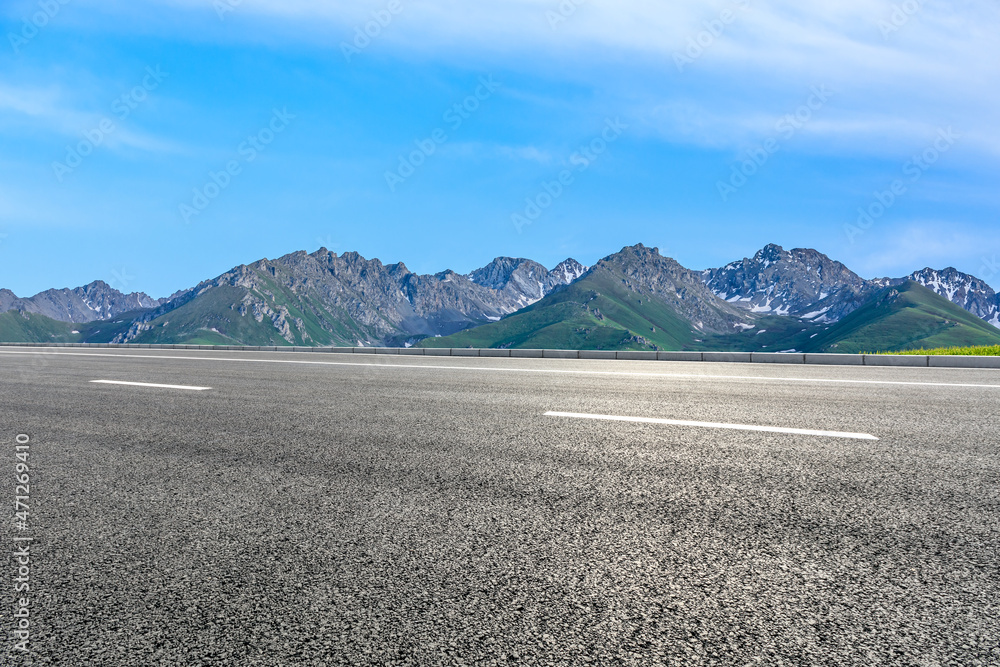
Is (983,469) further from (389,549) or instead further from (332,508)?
(332,508)

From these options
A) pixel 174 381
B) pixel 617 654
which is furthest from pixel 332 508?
pixel 174 381

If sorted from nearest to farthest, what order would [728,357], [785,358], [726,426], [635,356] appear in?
1. [726,426]
2. [785,358]
3. [728,357]
4. [635,356]

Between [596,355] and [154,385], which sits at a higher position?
[596,355]

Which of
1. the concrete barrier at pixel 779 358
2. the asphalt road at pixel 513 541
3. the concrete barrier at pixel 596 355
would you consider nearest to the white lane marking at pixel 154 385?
the asphalt road at pixel 513 541

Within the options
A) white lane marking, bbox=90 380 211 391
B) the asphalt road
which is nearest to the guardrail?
the asphalt road

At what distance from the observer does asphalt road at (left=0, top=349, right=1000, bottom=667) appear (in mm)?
1964

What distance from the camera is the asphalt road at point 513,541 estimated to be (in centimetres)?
196

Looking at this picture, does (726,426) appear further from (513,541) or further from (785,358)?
(785,358)

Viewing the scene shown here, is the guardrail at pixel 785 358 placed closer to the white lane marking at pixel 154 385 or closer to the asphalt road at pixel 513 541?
the asphalt road at pixel 513 541

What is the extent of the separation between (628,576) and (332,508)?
5.69 ft

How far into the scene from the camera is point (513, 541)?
2768 millimetres

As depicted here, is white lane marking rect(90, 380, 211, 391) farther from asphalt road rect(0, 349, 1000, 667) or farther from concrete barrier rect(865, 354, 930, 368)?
concrete barrier rect(865, 354, 930, 368)

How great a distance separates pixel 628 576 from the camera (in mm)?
2385

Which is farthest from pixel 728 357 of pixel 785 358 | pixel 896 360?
pixel 896 360
